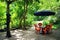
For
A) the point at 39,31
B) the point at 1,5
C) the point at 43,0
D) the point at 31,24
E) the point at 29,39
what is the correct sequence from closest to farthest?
1. the point at 29,39
2. the point at 39,31
3. the point at 1,5
4. the point at 31,24
5. the point at 43,0

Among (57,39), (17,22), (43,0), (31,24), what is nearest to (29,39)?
(57,39)

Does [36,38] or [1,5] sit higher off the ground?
[1,5]

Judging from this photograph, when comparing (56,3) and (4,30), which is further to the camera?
(56,3)

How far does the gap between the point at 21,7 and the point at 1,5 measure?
2.34 m

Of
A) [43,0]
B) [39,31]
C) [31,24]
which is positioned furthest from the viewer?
[43,0]

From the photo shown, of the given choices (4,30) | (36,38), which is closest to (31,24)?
(4,30)

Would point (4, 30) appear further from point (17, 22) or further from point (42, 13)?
point (42, 13)

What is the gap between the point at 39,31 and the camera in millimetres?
17500

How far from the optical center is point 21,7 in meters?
20.2

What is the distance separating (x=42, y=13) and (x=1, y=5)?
4541 millimetres

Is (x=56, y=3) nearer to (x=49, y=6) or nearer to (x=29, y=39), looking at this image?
(x=49, y=6)

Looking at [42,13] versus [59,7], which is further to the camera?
[59,7]

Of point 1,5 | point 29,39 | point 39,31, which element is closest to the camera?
point 29,39

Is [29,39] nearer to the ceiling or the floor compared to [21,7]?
nearer to the floor
